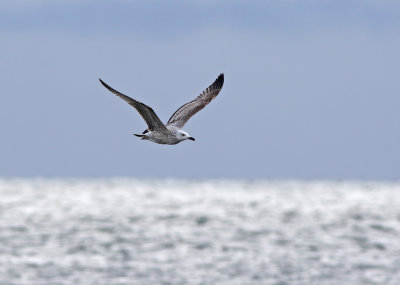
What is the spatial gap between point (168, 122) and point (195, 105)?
53.5 inches

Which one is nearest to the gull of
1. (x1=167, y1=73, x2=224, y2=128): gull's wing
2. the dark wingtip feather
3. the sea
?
(x1=167, y1=73, x2=224, y2=128): gull's wing

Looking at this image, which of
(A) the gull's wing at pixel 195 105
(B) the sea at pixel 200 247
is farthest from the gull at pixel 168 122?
(B) the sea at pixel 200 247

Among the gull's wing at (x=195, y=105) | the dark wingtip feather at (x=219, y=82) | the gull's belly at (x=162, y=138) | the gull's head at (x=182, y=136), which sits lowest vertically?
the gull's belly at (x=162, y=138)

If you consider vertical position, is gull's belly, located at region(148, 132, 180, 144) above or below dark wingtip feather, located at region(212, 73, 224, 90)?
below

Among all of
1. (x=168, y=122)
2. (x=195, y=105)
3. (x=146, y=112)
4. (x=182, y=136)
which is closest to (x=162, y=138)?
(x=182, y=136)

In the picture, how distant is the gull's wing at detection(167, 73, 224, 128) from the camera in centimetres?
2666

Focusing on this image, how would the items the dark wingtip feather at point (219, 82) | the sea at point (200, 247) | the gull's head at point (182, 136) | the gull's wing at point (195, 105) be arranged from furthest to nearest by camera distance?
the sea at point (200, 247) < the dark wingtip feather at point (219, 82) < the gull's wing at point (195, 105) < the gull's head at point (182, 136)

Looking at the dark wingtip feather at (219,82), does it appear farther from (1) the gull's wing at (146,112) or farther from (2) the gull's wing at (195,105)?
(1) the gull's wing at (146,112)

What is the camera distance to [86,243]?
88188mm

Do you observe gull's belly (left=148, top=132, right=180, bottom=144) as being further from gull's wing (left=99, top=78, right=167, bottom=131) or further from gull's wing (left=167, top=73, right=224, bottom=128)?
gull's wing (left=167, top=73, right=224, bottom=128)

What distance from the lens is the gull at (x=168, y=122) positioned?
23.3 metres

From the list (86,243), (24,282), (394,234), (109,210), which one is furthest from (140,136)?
(109,210)

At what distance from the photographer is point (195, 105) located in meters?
27.6

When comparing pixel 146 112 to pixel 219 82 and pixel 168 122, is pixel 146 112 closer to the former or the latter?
pixel 168 122
